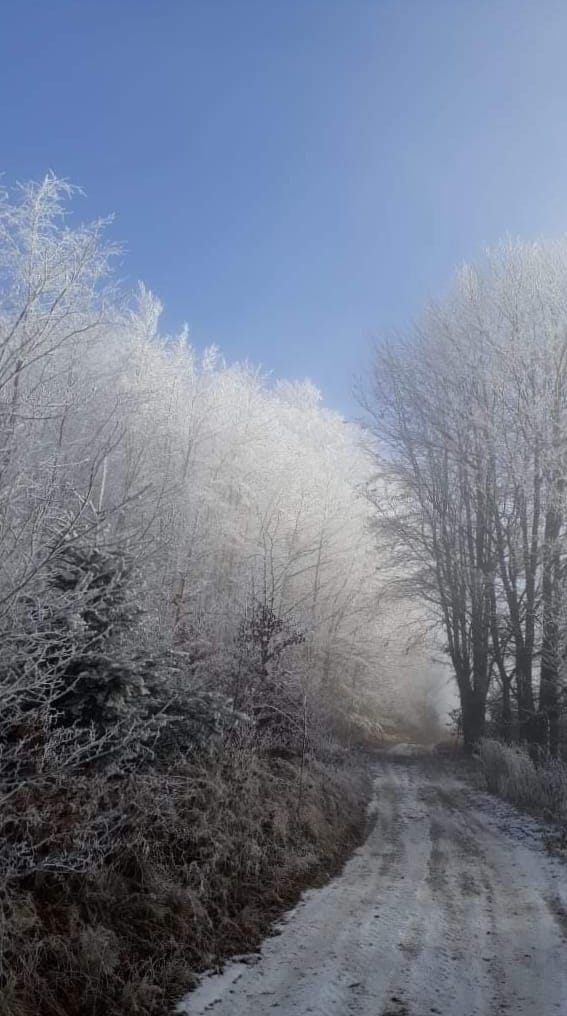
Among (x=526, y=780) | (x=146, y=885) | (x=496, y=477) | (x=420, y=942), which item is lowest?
(x=420, y=942)

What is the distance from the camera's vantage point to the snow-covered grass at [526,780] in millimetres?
9594

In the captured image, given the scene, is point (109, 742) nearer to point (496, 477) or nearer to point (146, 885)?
point (146, 885)

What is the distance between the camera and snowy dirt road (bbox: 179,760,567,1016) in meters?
4.19

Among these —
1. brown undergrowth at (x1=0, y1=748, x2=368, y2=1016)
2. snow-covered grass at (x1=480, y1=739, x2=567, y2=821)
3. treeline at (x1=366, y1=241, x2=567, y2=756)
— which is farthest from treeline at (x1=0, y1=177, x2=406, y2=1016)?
treeline at (x1=366, y1=241, x2=567, y2=756)

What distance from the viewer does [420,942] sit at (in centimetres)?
508

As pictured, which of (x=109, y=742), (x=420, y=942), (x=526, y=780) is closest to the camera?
(x=420, y=942)

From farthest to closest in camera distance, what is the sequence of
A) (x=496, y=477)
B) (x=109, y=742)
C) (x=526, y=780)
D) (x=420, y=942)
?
(x=496, y=477)
(x=526, y=780)
(x=109, y=742)
(x=420, y=942)

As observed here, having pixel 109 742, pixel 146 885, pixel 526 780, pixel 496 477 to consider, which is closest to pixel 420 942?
pixel 146 885

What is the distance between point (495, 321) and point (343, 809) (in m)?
10.7

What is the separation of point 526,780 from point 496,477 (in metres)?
6.68

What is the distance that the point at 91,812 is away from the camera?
503 cm

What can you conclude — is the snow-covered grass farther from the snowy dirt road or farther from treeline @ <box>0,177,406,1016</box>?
treeline @ <box>0,177,406,1016</box>

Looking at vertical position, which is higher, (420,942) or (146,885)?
(146,885)

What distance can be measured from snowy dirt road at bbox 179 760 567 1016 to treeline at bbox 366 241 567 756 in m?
5.34
